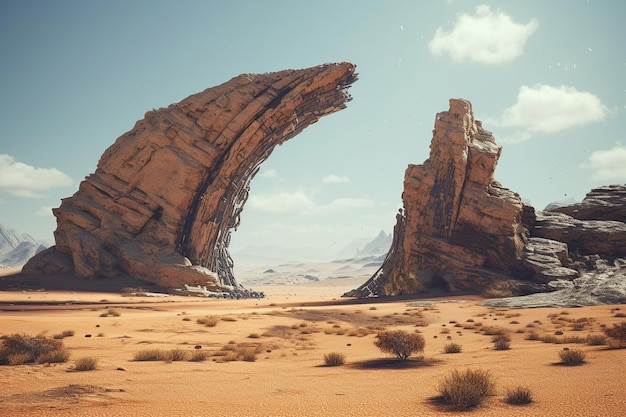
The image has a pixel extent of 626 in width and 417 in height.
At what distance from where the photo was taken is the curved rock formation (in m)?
38.1

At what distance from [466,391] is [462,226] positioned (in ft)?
119

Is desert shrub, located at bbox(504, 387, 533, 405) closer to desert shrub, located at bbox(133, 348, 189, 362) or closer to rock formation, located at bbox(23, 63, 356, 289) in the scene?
desert shrub, located at bbox(133, 348, 189, 362)

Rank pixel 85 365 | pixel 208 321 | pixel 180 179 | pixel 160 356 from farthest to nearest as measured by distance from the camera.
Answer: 1. pixel 180 179
2. pixel 208 321
3. pixel 160 356
4. pixel 85 365

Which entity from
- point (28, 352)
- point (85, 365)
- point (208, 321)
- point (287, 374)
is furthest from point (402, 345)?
point (208, 321)

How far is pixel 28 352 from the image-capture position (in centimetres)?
1045

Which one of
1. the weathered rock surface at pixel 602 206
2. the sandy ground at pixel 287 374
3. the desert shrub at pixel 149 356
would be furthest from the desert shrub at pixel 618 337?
the weathered rock surface at pixel 602 206

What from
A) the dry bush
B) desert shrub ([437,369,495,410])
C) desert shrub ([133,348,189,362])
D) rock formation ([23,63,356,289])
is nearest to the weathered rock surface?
rock formation ([23,63,356,289])

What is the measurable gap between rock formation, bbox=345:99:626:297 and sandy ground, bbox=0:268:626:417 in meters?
18.6

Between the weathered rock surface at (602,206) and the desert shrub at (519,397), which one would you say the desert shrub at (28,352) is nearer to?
the desert shrub at (519,397)

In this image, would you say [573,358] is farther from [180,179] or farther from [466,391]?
[180,179]

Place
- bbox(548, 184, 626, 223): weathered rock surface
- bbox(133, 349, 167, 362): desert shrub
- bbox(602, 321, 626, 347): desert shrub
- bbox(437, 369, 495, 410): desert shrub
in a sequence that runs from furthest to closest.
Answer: bbox(548, 184, 626, 223): weathered rock surface
bbox(133, 349, 167, 362): desert shrub
bbox(602, 321, 626, 347): desert shrub
bbox(437, 369, 495, 410): desert shrub

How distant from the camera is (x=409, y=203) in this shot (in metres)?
43.8

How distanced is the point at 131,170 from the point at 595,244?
49.2 meters

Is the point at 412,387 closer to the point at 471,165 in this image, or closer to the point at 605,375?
the point at 605,375
